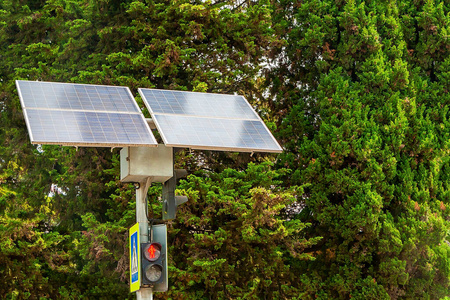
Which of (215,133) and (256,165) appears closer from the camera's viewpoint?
(215,133)

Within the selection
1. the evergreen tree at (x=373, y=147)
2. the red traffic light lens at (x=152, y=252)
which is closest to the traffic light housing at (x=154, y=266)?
the red traffic light lens at (x=152, y=252)

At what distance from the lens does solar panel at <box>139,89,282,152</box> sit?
793cm

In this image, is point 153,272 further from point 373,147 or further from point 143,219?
point 373,147

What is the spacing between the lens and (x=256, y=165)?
1398 cm

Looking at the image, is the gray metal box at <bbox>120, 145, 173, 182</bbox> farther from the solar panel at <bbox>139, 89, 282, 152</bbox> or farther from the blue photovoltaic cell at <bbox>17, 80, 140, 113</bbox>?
the blue photovoltaic cell at <bbox>17, 80, 140, 113</bbox>

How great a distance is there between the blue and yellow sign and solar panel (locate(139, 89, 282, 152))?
1161mm

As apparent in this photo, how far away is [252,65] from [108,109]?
7.19 meters

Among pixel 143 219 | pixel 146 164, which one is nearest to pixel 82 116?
pixel 146 164

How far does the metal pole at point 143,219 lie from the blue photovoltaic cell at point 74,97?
142cm

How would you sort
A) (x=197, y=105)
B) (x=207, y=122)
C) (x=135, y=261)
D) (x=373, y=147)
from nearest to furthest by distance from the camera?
Answer: (x=135, y=261)
(x=207, y=122)
(x=197, y=105)
(x=373, y=147)

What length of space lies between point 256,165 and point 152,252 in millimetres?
7011

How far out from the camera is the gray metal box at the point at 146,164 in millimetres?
7438

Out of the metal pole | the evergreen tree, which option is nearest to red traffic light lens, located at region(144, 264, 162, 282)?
the metal pole

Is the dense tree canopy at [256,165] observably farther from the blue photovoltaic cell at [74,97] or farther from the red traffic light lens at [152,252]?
the red traffic light lens at [152,252]
